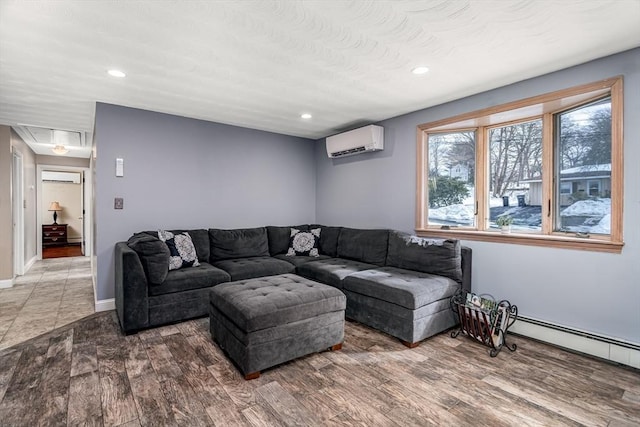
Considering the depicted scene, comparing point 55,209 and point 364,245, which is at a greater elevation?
point 55,209

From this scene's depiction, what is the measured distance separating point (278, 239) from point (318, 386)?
8.83ft

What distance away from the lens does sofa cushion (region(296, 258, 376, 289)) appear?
11.2 ft

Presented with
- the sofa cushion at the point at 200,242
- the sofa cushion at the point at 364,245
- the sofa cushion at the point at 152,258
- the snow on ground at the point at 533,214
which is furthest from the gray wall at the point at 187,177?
the snow on ground at the point at 533,214

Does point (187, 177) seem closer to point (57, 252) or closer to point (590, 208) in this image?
point (590, 208)

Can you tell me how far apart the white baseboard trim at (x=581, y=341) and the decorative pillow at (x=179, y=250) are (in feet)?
11.1

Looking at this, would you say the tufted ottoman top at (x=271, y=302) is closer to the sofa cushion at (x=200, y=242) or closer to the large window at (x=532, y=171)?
the sofa cushion at (x=200, y=242)

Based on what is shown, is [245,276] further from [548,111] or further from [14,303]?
[548,111]

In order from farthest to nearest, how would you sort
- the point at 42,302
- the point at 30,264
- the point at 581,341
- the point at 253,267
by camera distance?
1. the point at 30,264
2. the point at 42,302
3. the point at 253,267
4. the point at 581,341

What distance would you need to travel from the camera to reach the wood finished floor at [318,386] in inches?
70.7

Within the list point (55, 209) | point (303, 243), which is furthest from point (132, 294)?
point (55, 209)

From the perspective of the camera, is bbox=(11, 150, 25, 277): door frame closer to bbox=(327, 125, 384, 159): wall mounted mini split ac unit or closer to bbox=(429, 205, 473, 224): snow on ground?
bbox=(327, 125, 384, 159): wall mounted mini split ac unit

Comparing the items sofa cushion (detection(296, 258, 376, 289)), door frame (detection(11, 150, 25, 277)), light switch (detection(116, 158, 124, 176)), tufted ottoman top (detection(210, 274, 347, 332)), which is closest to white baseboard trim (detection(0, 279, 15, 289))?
door frame (detection(11, 150, 25, 277))

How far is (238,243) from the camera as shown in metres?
4.21

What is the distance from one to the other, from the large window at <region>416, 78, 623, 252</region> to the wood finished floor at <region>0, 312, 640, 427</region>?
3.61 ft
